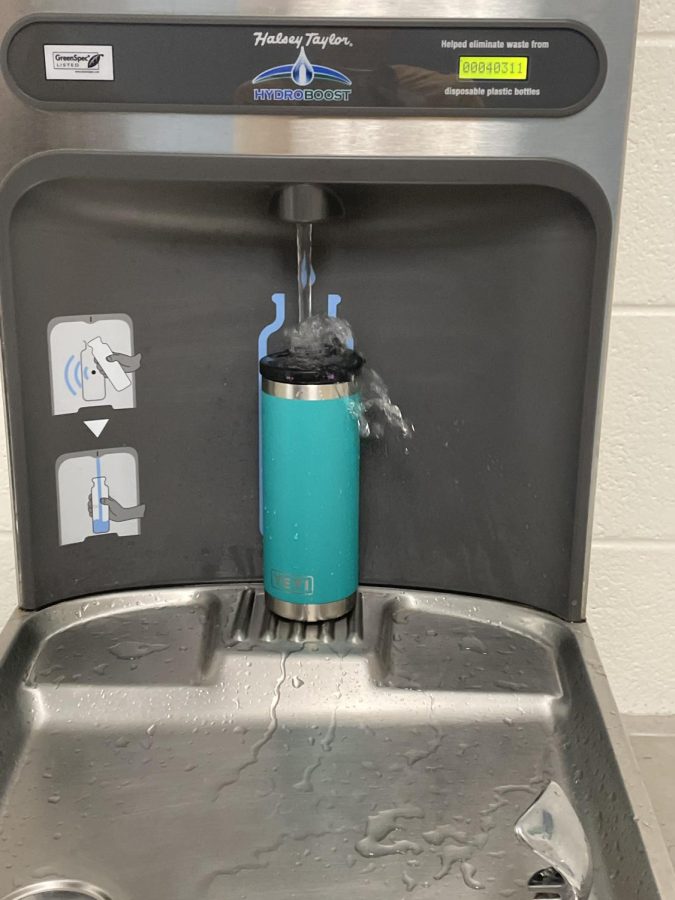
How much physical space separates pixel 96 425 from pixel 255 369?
0.44ft

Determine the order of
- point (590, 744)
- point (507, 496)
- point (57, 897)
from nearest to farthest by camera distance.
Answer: point (57, 897) → point (590, 744) → point (507, 496)

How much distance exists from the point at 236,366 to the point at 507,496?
243 mm

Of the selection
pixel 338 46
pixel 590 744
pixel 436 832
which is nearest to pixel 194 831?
pixel 436 832

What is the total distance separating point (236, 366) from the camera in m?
0.87

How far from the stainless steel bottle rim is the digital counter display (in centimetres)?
24

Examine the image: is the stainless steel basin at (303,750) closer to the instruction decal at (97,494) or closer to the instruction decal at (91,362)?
the instruction decal at (97,494)

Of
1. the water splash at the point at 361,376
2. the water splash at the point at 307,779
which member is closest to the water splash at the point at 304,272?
the water splash at the point at 361,376

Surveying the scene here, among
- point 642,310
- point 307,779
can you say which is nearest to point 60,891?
point 307,779

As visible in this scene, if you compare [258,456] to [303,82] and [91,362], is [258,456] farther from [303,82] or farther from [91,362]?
[303,82]

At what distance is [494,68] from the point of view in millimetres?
705

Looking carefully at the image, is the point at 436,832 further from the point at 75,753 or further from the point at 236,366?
the point at 236,366

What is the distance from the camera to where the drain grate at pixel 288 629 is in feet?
2.81

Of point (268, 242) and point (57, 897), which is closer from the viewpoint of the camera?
point (57, 897)

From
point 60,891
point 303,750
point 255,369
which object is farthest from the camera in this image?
point 255,369
